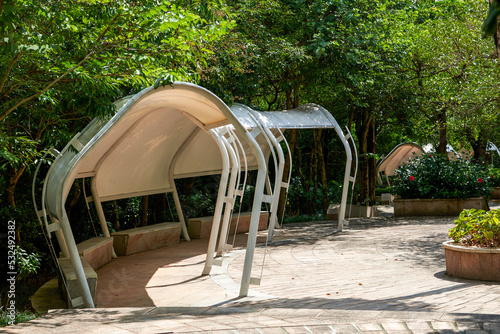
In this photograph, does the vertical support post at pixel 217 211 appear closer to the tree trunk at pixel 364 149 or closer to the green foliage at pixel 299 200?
the tree trunk at pixel 364 149

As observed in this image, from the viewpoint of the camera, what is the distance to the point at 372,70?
15.2m

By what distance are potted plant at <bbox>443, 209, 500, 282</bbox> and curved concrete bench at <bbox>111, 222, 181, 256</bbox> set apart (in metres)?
6.38

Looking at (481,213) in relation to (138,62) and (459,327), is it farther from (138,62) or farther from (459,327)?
(138,62)

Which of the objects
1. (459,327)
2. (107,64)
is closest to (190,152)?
(107,64)

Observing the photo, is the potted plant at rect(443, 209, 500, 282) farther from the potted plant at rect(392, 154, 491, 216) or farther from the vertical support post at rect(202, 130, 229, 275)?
the potted plant at rect(392, 154, 491, 216)

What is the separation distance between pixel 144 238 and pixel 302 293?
18.5ft

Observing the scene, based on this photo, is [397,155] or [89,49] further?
[397,155]

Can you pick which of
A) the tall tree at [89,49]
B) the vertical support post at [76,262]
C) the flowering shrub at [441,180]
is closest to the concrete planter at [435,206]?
the flowering shrub at [441,180]

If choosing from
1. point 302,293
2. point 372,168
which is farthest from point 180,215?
point 372,168

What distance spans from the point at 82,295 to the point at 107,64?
2.75m

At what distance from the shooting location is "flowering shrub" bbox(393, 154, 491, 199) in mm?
15469

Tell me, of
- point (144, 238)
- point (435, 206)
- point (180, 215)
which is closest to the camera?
point (144, 238)

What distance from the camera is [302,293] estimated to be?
22.0ft

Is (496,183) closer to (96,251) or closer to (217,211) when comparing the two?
(217,211)
